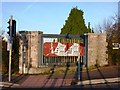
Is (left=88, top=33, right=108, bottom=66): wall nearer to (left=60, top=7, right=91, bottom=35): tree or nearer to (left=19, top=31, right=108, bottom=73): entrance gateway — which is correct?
(left=19, top=31, right=108, bottom=73): entrance gateway

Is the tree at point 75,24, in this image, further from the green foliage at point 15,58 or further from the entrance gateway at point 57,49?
the green foliage at point 15,58

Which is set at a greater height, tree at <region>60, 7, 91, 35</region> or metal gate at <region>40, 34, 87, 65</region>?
tree at <region>60, 7, 91, 35</region>

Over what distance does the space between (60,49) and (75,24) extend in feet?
50.6

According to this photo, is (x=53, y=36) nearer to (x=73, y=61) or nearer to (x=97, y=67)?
(x=73, y=61)

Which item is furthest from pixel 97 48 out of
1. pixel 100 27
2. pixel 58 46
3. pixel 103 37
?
pixel 100 27

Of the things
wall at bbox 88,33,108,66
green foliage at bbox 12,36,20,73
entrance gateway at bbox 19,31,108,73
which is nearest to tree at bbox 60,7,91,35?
wall at bbox 88,33,108,66

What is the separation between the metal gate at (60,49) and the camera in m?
30.6

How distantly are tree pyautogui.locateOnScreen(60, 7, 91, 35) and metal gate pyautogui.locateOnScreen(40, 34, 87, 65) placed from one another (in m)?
13.0

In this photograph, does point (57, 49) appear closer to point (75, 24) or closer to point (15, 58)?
point (15, 58)

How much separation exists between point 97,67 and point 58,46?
4.16 m

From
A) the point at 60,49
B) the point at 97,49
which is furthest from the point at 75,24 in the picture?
the point at 60,49

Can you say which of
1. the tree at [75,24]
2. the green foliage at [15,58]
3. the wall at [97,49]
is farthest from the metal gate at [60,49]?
the tree at [75,24]

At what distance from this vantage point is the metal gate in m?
30.6

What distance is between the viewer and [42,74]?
94.0ft
